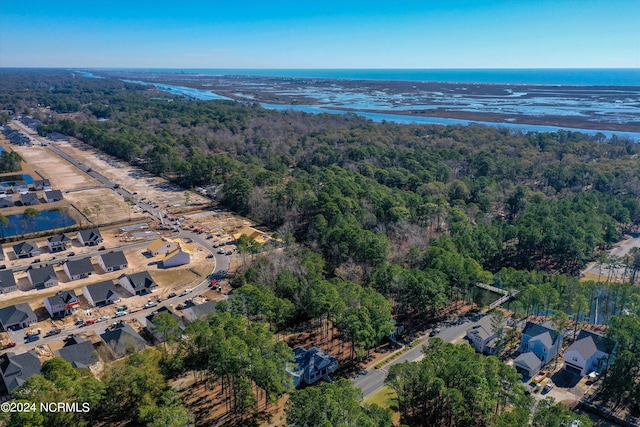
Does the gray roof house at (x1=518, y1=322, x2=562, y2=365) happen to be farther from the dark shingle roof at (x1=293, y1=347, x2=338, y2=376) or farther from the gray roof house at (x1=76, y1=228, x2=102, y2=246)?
the gray roof house at (x1=76, y1=228, x2=102, y2=246)

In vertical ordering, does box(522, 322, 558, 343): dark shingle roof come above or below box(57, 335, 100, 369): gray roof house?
above

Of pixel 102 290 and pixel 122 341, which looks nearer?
pixel 122 341

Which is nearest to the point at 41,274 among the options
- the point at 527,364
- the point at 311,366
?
the point at 311,366

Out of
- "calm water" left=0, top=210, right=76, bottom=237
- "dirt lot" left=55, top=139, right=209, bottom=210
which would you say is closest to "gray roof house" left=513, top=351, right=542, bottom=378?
"dirt lot" left=55, top=139, right=209, bottom=210

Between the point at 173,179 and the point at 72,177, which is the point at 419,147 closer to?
the point at 173,179

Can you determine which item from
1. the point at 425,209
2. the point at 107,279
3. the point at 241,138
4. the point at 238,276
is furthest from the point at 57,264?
the point at 241,138

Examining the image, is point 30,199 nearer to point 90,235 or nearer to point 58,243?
point 58,243

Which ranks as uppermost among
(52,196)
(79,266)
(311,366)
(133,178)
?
(133,178)
